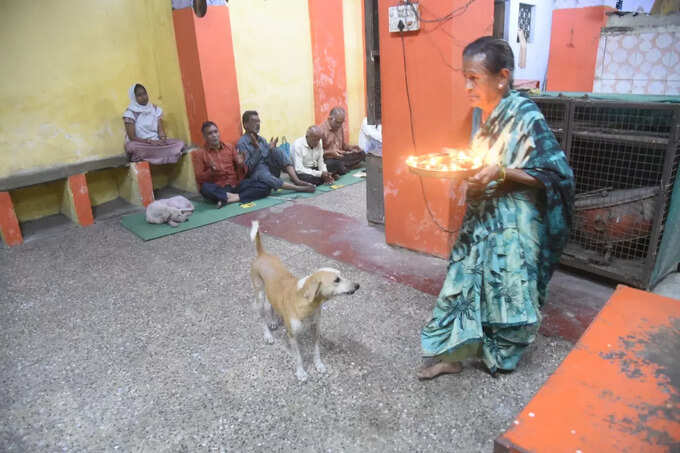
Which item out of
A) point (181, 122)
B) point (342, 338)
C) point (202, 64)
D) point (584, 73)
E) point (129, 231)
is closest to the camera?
point (342, 338)

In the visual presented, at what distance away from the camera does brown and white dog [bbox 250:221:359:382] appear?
276 centimetres

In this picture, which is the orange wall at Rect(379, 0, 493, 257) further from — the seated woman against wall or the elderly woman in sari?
the seated woman against wall

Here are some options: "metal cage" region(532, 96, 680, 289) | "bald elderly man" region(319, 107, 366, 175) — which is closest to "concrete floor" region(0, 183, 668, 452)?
"metal cage" region(532, 96, 680, 289)

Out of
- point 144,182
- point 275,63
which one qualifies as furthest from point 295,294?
point 275,63

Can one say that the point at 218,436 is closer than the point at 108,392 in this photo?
Yes

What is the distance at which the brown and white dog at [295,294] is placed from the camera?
2.76 meters

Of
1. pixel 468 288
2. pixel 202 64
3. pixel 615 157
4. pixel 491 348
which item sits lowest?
pixel 491 348

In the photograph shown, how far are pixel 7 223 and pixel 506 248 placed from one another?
578 centimetres

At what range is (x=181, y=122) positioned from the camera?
765 cm

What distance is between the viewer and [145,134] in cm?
709

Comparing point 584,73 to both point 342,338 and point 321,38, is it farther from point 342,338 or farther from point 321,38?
point 342,338

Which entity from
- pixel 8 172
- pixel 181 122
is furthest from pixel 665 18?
pixel 8 172

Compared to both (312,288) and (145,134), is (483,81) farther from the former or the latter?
(145,134)

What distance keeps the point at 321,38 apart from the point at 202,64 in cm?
269
